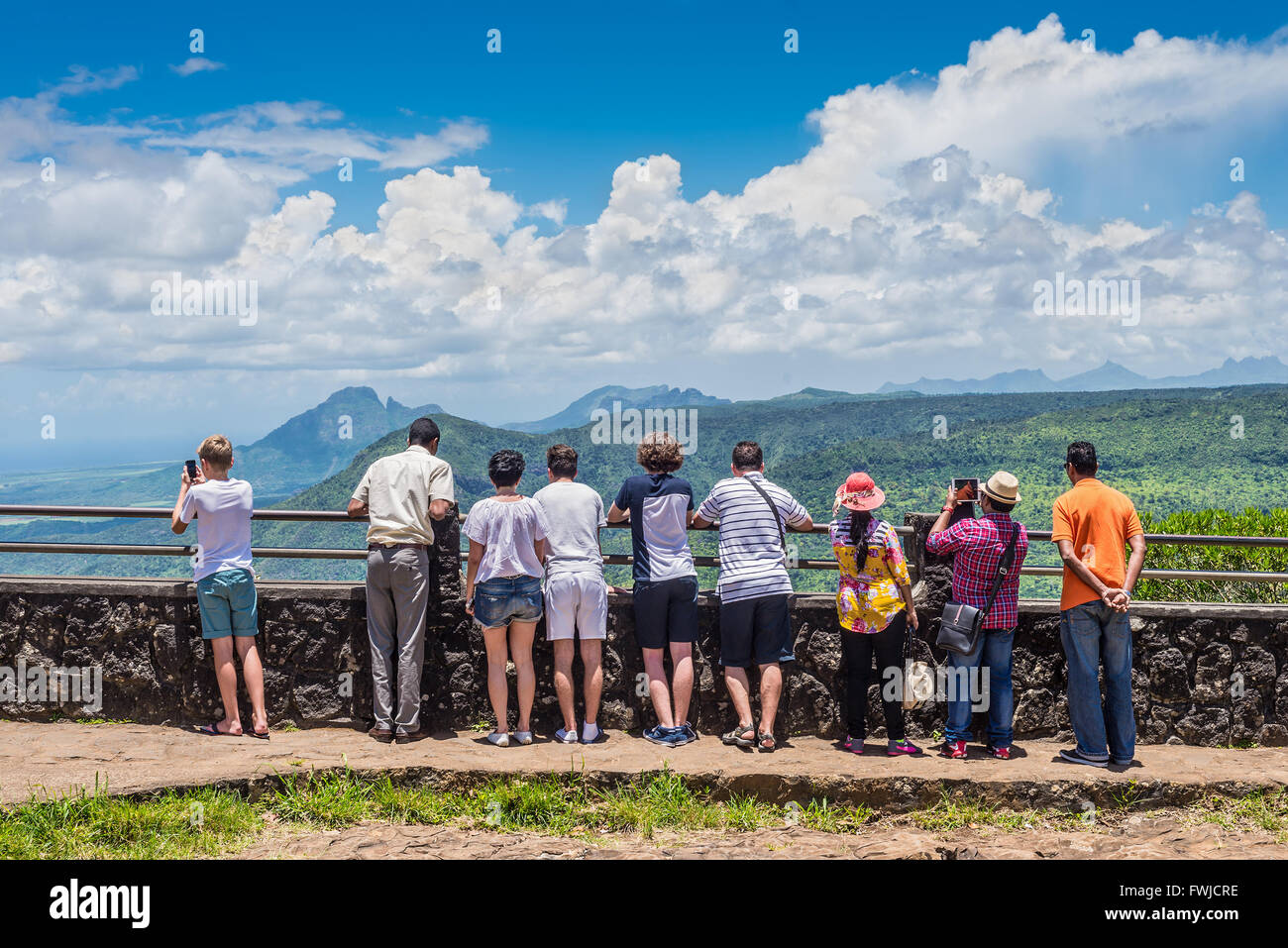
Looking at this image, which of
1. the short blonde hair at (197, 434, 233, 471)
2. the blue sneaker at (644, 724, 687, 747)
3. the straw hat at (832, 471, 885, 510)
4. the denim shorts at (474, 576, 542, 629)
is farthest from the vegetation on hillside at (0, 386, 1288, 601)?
the short blonde hair at (197, 434, 233, 471)

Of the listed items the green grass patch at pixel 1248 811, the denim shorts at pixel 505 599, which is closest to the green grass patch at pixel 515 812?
the green grass patch at pixel 1248 811

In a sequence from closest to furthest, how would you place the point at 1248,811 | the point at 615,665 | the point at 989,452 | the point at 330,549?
1. the point at 1248,811
2. the point at 615,665
3. the point at 330,549
4. the point at 989,452

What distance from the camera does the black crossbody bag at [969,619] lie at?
5.73 m

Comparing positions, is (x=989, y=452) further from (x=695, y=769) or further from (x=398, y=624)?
(x=398, y=624)

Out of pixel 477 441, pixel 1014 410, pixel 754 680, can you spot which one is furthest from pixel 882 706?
pixel 477 441

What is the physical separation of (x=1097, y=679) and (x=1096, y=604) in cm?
45

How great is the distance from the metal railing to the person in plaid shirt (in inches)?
18.0

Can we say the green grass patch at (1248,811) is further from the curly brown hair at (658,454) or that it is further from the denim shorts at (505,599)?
the denim shorts at (505,599)

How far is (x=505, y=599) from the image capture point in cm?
575

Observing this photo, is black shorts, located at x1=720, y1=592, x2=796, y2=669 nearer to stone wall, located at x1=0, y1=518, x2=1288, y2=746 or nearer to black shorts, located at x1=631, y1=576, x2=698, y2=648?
black shorts, located at x1=631, y1=576, x2=698, y2=648

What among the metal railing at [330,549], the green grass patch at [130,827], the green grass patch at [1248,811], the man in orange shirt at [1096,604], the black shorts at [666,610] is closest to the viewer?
the green grass patch at [130,827]

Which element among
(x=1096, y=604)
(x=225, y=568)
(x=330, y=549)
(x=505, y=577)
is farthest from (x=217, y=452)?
(x=1096, y=604)

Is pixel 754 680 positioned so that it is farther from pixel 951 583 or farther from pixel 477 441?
pixel 477 441

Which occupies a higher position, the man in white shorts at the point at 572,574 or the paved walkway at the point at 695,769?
the man in white shorts at the point at 572,574
